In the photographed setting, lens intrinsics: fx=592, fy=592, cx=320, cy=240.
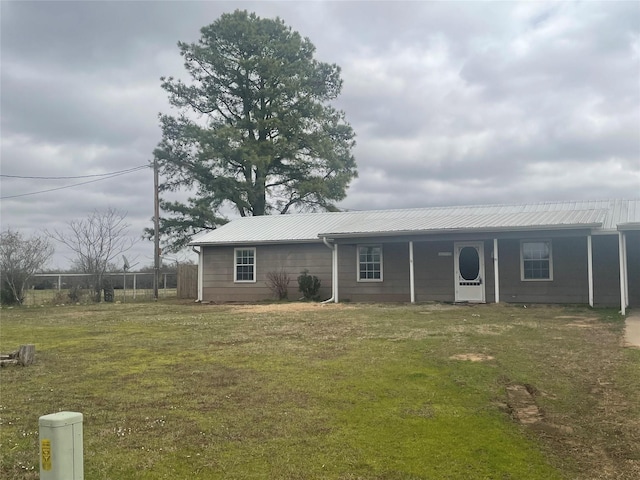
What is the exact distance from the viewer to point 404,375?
7.67 meters

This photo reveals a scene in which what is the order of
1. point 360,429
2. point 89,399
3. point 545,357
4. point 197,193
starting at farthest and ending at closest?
point 197,193, point 545,357, point 89,399, point 360,429

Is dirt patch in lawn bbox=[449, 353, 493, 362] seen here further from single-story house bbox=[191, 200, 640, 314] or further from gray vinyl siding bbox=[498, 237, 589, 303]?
gray vinyl siding bbox=[498, 237, 589, 303]

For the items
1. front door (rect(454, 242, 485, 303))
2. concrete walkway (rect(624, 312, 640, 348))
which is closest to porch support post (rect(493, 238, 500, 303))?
front door (rect(454, 242, 485, 303))

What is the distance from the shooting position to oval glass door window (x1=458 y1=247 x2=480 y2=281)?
18.9 m

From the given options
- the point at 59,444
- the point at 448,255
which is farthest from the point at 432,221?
the point at 59,444

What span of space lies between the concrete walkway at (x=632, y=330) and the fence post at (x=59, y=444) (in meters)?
8.76

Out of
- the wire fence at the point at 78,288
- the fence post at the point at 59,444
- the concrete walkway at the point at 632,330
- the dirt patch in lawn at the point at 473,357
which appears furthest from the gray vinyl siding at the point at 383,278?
the fence post at the point at 59,444

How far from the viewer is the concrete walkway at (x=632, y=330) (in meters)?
9.84

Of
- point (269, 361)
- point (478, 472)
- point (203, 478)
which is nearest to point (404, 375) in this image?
point (269, 361)

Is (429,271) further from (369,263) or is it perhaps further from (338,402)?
(338,402)

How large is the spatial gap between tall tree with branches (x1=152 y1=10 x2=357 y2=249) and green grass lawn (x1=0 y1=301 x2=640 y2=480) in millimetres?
20856

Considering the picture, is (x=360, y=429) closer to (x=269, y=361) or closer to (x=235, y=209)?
(x=269, y=361)

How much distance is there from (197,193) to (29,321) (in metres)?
17.4

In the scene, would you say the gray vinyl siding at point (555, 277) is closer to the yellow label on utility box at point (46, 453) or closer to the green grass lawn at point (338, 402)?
the green grass lawn at point (338, 402)
